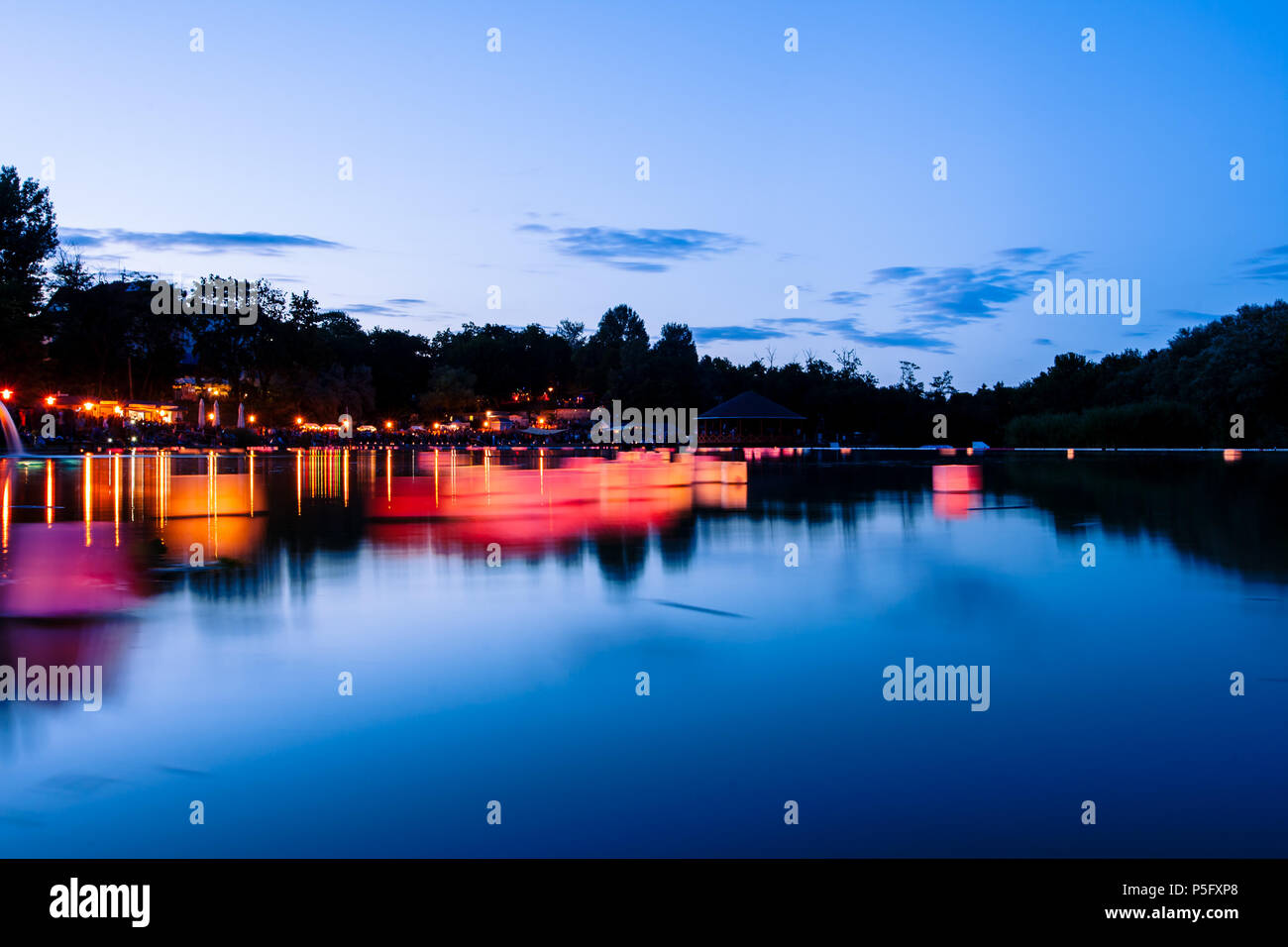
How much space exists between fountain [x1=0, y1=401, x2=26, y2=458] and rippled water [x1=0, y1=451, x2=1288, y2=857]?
4037 centimetres

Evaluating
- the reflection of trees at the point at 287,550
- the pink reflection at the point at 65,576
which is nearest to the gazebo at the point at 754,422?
the reflection of trees at the point at 287,550

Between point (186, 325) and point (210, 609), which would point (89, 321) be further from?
point (210, 609)

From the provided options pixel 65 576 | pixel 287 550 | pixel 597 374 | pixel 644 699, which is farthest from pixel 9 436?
pixel 597 374

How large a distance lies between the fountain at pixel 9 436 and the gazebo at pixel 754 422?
166 feet

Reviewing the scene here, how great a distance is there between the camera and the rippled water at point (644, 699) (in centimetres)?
340

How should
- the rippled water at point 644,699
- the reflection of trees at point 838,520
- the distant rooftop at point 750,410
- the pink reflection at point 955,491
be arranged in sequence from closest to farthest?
the rippled water at point 644,699 → the reflection of trees at point 838,520 → the pink reflection at point 955,491 → the distant rooftop at point 750,410

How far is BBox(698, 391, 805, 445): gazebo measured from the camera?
81.2 meters

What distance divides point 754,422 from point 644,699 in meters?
79.7

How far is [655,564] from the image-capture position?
395 inches

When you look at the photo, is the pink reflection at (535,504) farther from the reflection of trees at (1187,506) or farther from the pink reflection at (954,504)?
the reflection of trees at (1187,506)

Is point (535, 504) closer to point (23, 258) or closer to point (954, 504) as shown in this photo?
point (954, 504)

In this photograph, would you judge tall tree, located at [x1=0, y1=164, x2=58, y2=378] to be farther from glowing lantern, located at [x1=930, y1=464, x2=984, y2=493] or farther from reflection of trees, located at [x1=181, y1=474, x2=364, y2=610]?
glowing lantern, located at [x1=930, y1=464, x2=984, y2=493]

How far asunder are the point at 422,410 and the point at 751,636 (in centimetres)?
11032

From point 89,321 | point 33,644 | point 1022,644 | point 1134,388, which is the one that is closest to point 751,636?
point 1022,644
